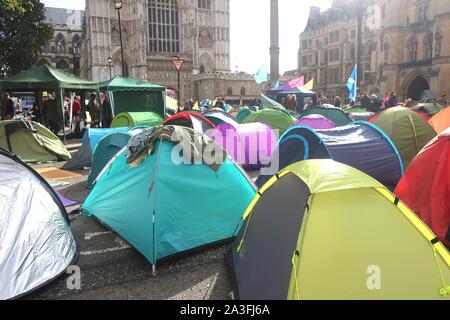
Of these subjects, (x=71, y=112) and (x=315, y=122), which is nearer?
(x=315, y=122)

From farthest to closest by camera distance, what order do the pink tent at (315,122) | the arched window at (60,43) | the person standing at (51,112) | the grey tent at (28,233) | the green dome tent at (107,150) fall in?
the arched window at (60,43), the person standing at (51,112), the pink tent at (315,122), the green dome tent at (107,150), the grey tent at (28,233)

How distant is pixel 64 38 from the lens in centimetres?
7919

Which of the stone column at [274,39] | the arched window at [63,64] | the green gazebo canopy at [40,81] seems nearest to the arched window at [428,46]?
the stone column at [274,39]

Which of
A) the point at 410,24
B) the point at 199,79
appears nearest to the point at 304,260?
the point at 410,24

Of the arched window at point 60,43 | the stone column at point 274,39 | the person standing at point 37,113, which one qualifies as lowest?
the person standing at point 37,113

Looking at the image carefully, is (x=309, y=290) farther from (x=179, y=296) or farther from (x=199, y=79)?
(x=199, y=79)

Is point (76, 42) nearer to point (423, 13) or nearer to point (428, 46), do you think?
point (423, 13)

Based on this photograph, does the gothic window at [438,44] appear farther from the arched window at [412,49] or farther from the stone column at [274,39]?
the stone column at [274,39]

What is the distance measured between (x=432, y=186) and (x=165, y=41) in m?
51.8

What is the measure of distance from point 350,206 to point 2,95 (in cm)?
1555

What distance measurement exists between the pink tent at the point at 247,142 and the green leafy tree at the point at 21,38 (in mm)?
24658

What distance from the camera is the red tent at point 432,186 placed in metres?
4.80

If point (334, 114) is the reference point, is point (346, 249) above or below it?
below

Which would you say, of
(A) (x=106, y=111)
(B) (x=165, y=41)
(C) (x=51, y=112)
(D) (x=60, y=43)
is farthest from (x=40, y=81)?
(D) (x=60, y=43)
